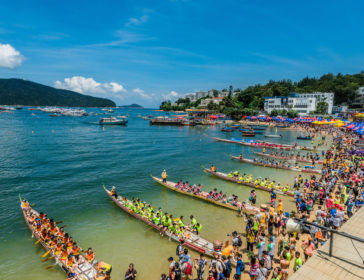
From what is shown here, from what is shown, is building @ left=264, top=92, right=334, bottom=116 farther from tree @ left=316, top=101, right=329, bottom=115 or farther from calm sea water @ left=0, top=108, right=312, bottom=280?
calm sea water @ left=0, top=108, right=312, bottom=280

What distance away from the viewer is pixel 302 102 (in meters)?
120

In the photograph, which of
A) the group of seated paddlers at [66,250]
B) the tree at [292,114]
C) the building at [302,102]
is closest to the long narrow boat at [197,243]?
the group of seated paddlers at [66,250]

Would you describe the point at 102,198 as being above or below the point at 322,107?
below

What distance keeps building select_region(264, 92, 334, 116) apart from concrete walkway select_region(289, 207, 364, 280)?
127 m

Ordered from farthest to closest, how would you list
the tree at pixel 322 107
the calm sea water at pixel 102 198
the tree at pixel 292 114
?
the tree at pixel 292 114
the tree at pixel 322 107
the calm sea water at pixel 102 198

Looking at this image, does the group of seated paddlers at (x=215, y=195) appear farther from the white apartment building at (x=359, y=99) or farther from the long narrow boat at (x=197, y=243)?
the white apartment building at (x=359, y=99)

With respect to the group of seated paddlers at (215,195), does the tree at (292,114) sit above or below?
above

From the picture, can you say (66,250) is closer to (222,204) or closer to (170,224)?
(170,224)

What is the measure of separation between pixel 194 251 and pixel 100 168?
25.0m

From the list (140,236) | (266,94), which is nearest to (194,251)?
(140,236)

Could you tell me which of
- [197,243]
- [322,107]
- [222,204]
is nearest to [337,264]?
[197,243]

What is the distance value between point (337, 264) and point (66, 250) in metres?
14.3

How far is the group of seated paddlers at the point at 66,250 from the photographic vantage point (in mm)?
12072

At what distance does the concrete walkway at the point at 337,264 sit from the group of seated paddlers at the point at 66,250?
9878 mm
